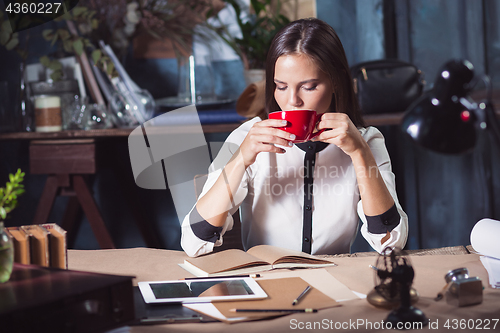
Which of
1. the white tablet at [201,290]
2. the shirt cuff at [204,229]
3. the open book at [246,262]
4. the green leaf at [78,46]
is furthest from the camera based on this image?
the green leaf at [78,46]

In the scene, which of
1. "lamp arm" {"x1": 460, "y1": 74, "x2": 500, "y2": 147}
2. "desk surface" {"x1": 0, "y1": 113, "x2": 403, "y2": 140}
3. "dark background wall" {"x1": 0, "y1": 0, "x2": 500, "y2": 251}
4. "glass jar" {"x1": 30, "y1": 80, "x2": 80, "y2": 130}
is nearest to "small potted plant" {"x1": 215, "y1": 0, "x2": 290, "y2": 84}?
"dark background wall" {"x1": 0, "y1": 0, "x2": 500, "y2": 251}

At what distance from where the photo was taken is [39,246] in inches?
35.9

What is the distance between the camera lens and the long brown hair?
4.63 feet

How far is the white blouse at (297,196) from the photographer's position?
150 centimetres

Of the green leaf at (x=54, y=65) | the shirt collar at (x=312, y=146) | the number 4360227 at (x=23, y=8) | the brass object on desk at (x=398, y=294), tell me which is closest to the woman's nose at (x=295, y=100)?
the shirt collar at (x=312, y=146)

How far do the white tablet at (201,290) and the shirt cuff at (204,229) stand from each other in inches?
11.6

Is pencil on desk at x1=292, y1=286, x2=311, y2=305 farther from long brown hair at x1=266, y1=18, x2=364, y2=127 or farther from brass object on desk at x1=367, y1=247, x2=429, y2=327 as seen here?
long brown hair at x1=266, y1=18, x2=364, y2=127

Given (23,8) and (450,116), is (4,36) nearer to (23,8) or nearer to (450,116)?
(23,8)

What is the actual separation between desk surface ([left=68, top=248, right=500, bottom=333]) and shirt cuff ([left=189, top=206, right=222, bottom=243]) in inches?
3.6

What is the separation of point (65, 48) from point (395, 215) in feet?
5.80

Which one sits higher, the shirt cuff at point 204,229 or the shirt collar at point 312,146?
the shirt collar at point 312,146

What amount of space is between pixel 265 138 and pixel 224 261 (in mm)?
315

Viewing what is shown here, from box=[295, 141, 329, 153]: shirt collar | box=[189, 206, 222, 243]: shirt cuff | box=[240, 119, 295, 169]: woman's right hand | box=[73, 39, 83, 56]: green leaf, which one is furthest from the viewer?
box=[73, 39, 83, 56]: green leaf

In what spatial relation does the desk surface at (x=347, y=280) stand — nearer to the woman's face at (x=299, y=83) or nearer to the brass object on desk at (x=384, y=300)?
the brass object on desk at (x=384, y=300)
